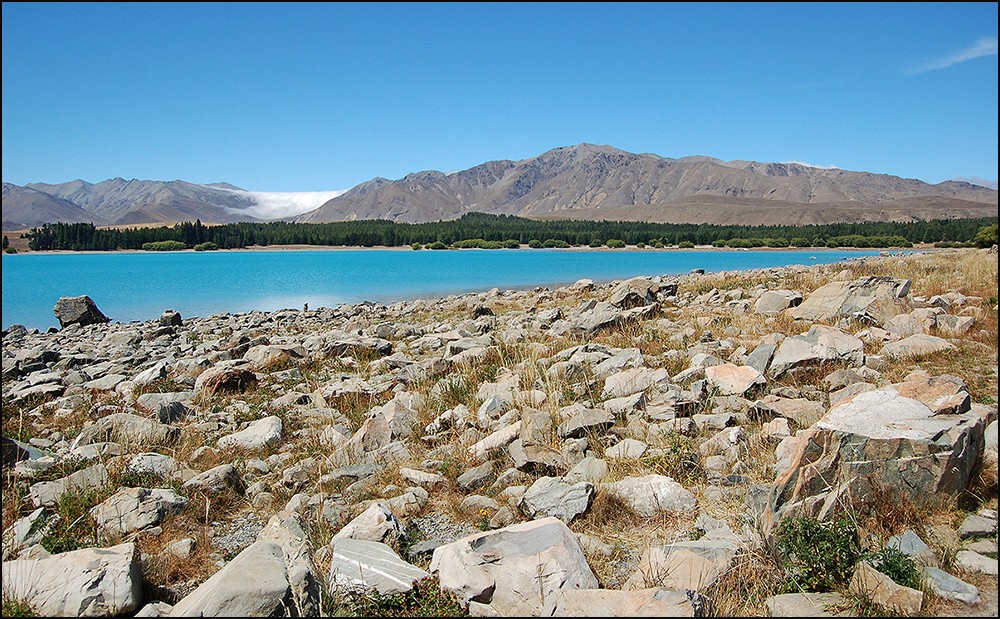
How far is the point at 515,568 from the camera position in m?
3.64

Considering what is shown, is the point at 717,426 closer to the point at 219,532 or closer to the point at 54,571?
the point at 219,532

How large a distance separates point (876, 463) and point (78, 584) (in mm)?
5121

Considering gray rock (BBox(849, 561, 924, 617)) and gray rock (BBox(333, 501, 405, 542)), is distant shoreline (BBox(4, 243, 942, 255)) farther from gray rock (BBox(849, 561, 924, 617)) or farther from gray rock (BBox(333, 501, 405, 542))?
gray rock (BBox(333, 501, 405, 542))

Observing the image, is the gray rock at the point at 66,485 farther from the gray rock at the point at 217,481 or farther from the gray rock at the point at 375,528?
the gray rock at the point at 375,528

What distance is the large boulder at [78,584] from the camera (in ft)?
11.7

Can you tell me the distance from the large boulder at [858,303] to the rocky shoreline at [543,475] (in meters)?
0.06

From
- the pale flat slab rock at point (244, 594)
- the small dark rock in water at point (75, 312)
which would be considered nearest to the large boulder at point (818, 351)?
the pale flat slab rock at point (244, 594)

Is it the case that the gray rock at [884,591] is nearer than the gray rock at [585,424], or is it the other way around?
the gray rock at [884,591]

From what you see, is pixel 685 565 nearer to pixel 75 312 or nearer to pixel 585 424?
pixel 585 424

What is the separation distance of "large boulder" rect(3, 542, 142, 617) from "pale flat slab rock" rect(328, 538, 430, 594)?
48.3 inches

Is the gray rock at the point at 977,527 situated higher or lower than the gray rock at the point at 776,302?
lower

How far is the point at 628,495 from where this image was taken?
190 inches

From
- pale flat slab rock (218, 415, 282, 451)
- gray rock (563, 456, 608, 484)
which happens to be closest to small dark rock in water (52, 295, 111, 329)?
pale flat slab rock (218, 415, 282, 451)

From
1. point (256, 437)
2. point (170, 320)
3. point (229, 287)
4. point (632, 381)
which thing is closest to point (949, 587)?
point (632, 381)
